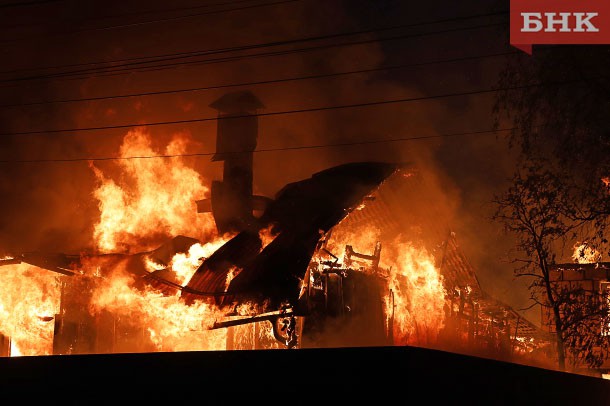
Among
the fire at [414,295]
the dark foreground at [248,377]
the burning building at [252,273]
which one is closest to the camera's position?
the dark foreground at [248,377]

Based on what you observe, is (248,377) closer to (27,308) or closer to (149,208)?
(149,208)

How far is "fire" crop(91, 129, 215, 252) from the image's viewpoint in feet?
68.2

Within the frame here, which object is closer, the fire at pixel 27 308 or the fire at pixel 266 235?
the fire at pixel 266 235

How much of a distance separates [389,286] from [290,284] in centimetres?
517

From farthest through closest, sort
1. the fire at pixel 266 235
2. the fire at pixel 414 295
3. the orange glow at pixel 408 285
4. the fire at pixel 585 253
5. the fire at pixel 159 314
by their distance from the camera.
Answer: the fire at pixel 414 295 → the orange glow at pixel 408 285 → the fire at pixel 266 235 → the fire at pixel 159 314 → the fire at pixel 585 253

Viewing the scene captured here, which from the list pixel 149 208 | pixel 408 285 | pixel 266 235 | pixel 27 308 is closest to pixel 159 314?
pixel 266 235

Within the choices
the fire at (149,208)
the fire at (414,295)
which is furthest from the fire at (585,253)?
the fire at (149,208)

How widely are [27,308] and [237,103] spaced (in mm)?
8939

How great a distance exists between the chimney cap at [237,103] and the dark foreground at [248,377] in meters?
14.2

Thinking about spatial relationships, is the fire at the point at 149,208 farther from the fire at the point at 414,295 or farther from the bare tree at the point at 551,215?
the bare tree at the point at 551,215

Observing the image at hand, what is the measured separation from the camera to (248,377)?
27.6ft

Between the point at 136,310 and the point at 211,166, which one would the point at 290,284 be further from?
the point at 211,166

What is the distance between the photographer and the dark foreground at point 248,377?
314 inches

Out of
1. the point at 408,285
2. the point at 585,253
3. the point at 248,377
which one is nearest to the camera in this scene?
the point at 248,377
